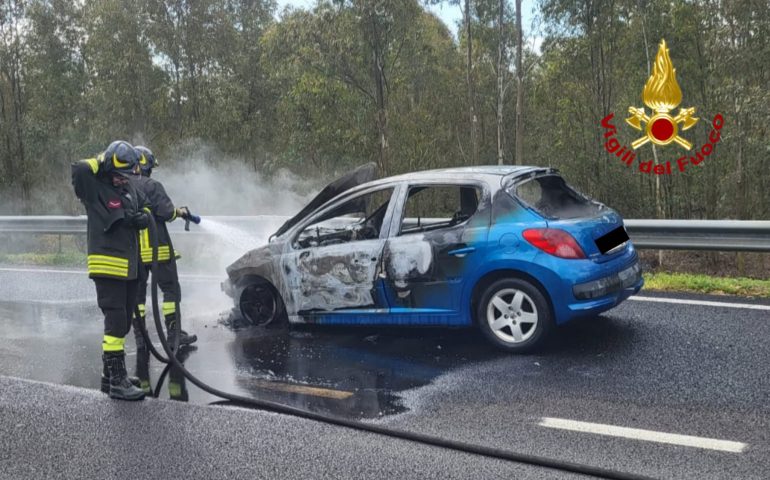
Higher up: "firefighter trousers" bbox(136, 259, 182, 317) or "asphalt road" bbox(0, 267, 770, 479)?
"firefighter trousers" bbox(136, 259, 182, 317)

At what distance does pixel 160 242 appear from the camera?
21.6ft

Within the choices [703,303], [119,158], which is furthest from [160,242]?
[703,303]

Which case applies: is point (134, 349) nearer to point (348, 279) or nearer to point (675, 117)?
point (348, 279)

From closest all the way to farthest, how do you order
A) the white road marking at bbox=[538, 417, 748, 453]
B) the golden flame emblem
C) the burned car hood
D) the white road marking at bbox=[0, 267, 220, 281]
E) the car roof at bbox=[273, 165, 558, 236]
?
the white road marking at bbox=[538, 417, 748, 453], the car roof at bbox=[273, 165, 558, 236], the burned car hood, the white road marking at bbox=[0, 267, 220, 281], the golden flame emblem

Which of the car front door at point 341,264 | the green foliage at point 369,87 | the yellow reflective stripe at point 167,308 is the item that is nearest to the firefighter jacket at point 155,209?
the yellow reflective stripe at point 167,308

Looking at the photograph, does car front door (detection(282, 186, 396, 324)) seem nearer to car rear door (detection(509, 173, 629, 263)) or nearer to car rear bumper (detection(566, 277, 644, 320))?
car rear door (detection(509, 173, 629, 263))

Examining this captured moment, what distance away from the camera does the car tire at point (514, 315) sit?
5.50 metres

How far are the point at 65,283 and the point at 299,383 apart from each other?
6.76 metres

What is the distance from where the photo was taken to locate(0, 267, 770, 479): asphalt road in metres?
3.83

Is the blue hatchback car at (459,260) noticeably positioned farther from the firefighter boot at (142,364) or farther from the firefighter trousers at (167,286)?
the firefighter boot at (142,364)

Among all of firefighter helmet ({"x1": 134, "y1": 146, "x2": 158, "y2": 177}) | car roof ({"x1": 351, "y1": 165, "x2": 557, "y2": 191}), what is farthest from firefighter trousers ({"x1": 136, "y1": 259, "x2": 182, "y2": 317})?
car roof ({"x1": 351, "y1": 165, "x2": 557, "y2": 191})

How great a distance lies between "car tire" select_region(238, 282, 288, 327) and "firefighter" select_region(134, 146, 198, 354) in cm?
59

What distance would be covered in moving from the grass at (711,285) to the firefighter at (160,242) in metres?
5.19

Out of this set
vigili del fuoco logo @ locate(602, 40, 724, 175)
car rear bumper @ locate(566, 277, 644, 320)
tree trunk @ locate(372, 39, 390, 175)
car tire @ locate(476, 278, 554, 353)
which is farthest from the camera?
vigili del fuoco logo @ locate(602, 40, 724, 175)
